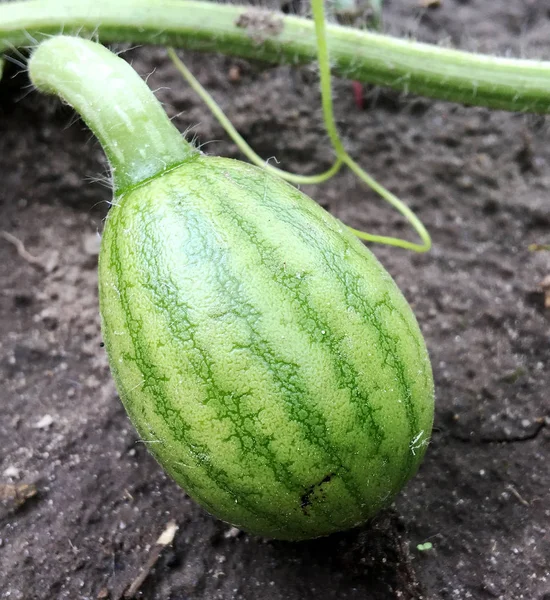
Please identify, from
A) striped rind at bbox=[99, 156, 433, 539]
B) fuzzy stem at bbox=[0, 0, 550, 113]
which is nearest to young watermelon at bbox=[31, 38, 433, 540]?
striped rind at bbox=[99, 156, 433, 539]

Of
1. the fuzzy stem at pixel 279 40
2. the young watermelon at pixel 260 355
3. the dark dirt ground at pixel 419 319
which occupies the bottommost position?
the dark dirt ground at pixel 419 319

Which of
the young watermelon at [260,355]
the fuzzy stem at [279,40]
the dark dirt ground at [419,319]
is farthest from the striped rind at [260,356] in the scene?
the fuzzy stem at [279,40]

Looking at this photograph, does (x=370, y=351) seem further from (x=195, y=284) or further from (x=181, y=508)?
(x=181, y=508)

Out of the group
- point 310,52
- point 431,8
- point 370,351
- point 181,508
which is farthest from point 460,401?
point 431,8

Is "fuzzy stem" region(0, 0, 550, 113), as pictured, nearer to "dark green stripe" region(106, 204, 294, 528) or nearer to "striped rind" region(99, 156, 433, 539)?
"striped rind" region(99, 156, 433, 539)

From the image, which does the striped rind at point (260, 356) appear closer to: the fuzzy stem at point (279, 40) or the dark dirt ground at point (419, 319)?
the dark dirt ground at point (419, 319)

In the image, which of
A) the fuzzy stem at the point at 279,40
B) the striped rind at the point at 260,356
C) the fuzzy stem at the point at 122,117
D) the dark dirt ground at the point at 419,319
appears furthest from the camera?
the fuzzy stem at the point at 279,40
